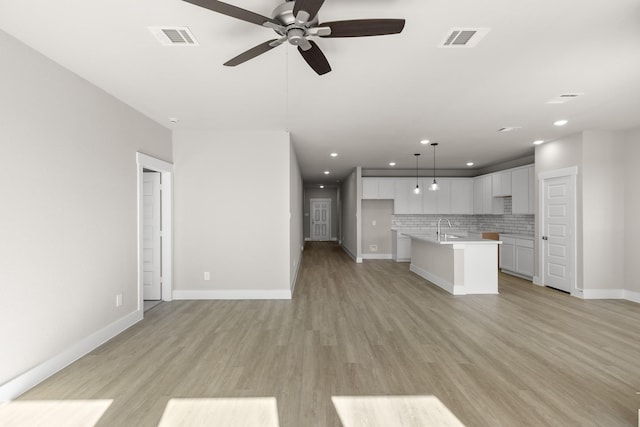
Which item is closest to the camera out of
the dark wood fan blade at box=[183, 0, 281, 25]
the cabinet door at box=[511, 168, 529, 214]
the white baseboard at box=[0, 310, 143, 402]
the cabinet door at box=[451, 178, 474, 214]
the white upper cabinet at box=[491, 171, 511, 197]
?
the dark wood fan blade at box=[183, 0, 281, 25]

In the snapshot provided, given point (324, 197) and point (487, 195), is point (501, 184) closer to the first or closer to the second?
point (487, 195)

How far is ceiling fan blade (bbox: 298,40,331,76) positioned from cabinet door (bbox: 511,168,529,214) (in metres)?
6.13

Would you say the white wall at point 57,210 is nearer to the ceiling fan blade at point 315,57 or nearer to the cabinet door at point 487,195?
the ceiling fan blade at point 315,57

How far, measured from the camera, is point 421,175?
924 cm

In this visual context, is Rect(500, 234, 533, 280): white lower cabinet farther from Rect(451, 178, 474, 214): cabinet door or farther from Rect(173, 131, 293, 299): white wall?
Rect(173, 131, 293, 299): white wall

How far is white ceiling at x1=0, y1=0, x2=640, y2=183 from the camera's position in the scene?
2.09m

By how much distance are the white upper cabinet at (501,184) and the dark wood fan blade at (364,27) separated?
6.67 meters

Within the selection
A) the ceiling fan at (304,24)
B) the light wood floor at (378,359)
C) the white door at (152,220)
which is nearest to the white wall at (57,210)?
the light wood floor at (378,359)

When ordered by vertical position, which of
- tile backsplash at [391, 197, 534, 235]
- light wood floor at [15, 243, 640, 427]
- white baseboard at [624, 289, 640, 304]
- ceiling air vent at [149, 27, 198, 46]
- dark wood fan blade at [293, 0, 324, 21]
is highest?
ceiling air vent at [149, 27, 198, 46]

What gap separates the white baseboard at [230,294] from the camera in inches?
194

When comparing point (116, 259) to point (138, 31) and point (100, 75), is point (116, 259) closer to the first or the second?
point (100, 75)

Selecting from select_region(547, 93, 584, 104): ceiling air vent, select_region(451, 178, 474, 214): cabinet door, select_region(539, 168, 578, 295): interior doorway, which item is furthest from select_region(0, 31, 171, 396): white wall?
select_region(451, 178, 474, 214): cabinet door

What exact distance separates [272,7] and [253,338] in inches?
121

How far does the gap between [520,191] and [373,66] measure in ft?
18.4
